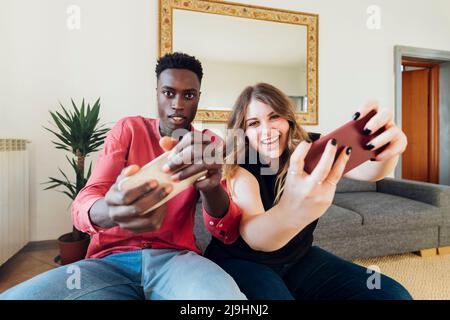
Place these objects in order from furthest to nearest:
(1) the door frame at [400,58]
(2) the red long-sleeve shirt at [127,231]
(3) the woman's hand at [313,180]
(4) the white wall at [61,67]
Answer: (1) the door frame at [400,58]
(4) the white wall at [61,67]
(2) the red long-sleeve shirt at [127,231]
(3) the woman's hand at [313,180]

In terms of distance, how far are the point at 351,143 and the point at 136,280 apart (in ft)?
2.02

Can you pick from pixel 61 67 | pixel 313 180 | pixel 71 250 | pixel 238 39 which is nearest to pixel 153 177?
pixel 313 180

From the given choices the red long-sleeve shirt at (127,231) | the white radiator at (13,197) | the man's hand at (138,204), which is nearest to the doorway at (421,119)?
the red long-sleeve shirt at (127,231)

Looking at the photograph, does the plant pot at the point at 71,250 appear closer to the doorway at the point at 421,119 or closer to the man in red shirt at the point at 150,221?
the man in red shirt at the point at 150,221

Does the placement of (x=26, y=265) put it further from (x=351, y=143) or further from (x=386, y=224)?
(x=386, y=224)

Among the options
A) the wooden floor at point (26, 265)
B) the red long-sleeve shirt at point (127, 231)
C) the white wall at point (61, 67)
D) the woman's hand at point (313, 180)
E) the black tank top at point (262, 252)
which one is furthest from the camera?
the white wall at point (61, 67)

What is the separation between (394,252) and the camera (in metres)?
1.98

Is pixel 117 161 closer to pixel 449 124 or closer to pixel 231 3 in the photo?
pixel 231 3

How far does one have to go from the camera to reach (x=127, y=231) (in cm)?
67

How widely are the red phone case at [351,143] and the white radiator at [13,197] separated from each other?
1895 mm

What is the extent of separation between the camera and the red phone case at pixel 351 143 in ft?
1.78

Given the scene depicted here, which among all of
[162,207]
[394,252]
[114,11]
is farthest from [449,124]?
[162,207]
